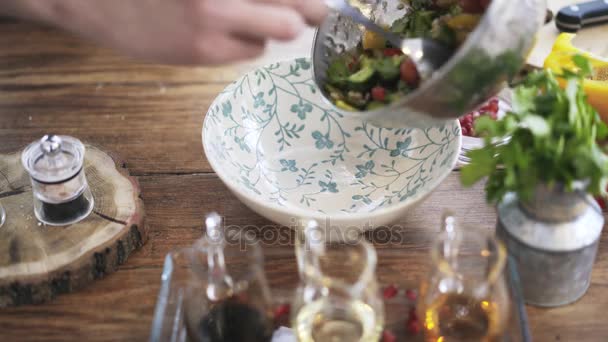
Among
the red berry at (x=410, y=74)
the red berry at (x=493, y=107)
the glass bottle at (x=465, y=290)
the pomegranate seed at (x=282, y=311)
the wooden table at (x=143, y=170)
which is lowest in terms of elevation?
the wooden table at (x=143, y=170)

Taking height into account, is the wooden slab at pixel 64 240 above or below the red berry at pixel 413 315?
below

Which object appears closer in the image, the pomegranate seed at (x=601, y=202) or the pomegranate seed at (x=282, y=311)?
the pomegranate seed at (x=282, y=311)

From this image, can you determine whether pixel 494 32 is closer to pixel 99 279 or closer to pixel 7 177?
pixel 99 279

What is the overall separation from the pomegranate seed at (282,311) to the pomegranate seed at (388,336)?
12cm

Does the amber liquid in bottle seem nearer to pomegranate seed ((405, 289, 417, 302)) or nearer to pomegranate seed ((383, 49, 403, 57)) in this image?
pomegranate seed ((405, 289, 417, 302))

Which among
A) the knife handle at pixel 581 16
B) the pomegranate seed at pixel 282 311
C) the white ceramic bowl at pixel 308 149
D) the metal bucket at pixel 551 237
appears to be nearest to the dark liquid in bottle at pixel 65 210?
the white ceramic bowl at pixel 308 149

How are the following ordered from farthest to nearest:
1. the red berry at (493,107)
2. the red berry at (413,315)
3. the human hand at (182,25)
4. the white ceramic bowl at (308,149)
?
the red berry at (493,107)
the white ceramic bowl at (308,149)
the red berry at (413,315)
the human hand at (182,25)

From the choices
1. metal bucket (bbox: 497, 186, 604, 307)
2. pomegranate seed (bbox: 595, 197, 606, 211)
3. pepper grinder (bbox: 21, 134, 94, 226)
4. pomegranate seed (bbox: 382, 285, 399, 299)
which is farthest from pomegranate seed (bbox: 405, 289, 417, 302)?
pepper grinder (bbox: 21, 134, 94, 226)

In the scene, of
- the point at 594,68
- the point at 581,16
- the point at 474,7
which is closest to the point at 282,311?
the point at 474,7

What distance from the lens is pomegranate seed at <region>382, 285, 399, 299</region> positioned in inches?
34.7

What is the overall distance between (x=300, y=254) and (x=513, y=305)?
0.82ft

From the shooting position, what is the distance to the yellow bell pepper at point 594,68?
1108 millimetres

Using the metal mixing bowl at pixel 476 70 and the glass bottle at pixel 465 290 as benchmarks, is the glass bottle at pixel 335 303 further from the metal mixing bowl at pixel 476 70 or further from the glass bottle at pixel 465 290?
the metal mixing bowl at pixel 476 70

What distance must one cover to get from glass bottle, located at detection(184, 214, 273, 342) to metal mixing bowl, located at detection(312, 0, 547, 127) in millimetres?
225
